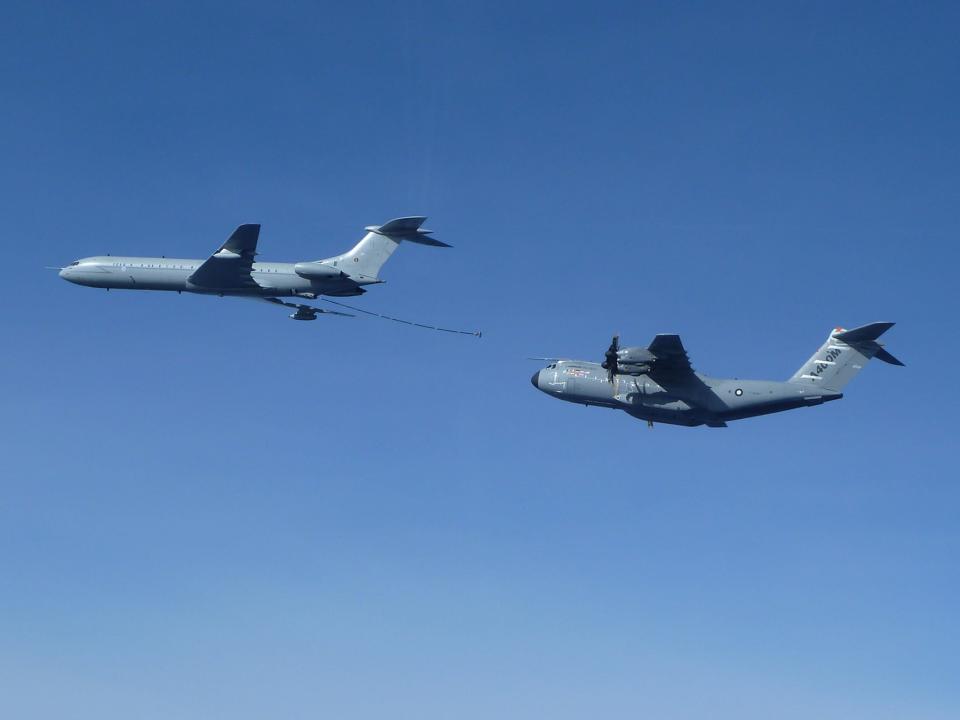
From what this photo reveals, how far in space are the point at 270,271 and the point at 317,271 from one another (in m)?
→ 3.91

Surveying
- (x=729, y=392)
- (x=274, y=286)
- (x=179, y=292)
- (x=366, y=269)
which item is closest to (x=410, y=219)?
(x=366, y=269)

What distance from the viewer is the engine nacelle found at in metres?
78.3

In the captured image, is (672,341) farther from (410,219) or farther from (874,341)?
(410,219)

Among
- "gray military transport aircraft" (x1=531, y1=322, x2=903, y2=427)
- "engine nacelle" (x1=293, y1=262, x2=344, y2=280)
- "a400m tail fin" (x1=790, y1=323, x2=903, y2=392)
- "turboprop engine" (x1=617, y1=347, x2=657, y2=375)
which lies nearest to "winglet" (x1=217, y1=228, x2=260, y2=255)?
"engine nacelle" (x1=293, y1=262, x2=344, y2=280)

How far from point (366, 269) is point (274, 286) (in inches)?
281

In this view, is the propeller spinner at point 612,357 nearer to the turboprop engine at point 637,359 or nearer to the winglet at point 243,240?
the turboprop engine at point 637,359

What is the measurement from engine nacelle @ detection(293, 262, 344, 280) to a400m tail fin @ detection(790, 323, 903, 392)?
34.2 metres

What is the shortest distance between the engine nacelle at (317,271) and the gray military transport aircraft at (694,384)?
18523 millimetres

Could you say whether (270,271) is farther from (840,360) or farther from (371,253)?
(840,360)

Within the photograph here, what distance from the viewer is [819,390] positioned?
2862 inches

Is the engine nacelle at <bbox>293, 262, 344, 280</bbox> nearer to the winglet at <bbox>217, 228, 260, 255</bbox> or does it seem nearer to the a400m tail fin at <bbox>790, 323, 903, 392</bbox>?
the winglet at <bbox>217, 228, 260, 255</bbox>

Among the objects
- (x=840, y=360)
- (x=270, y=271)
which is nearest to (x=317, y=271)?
(x=270, y=271)

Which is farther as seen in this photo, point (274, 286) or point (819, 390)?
point (274, 286)

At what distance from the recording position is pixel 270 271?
7938 cm
